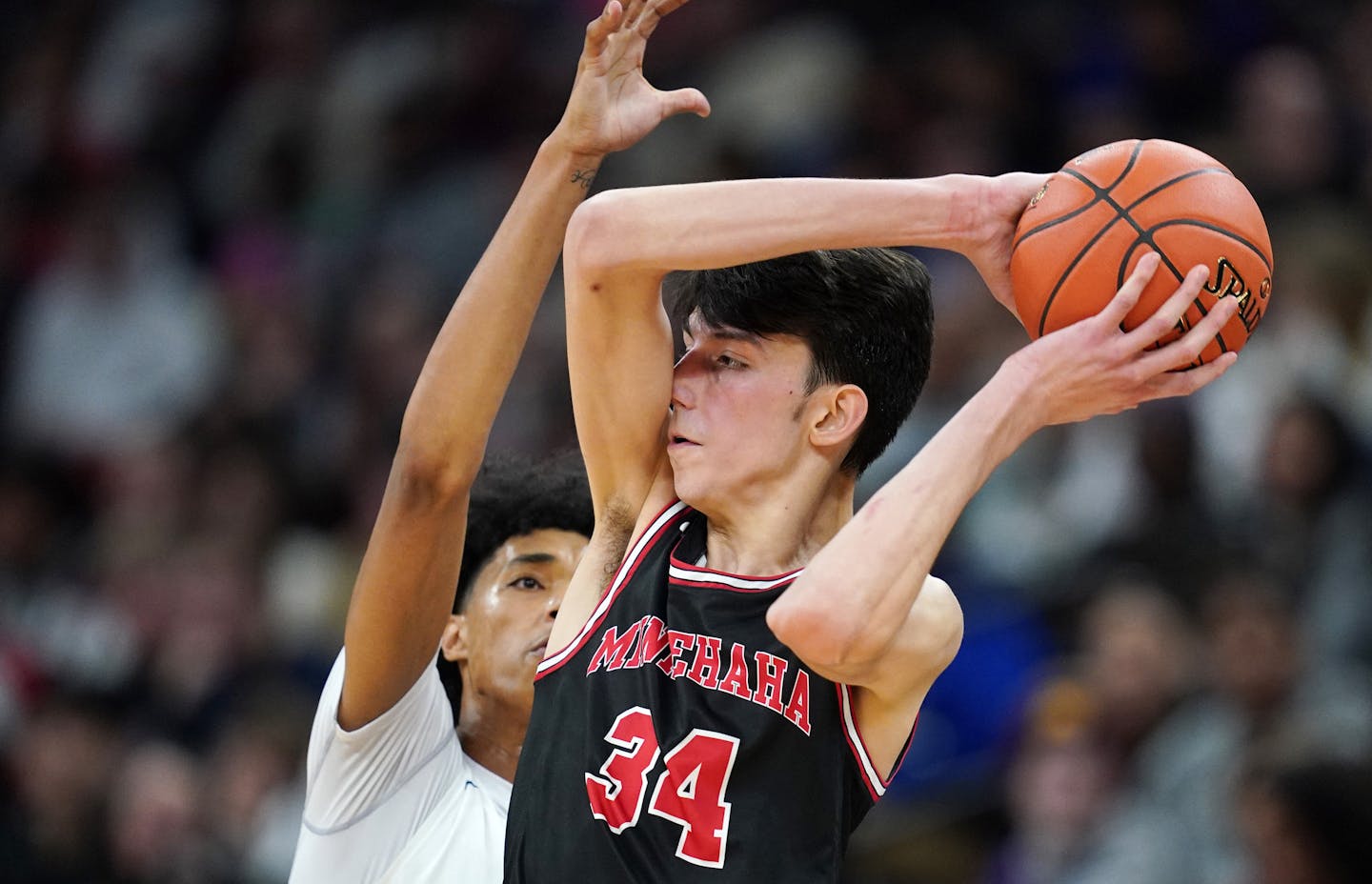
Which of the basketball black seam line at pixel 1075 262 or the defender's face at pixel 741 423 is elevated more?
the basketball black seam line at pixel 1075 262

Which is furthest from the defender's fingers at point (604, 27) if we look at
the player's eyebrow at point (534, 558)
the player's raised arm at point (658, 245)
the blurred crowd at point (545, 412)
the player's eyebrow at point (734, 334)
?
the blurred crowd at point (545, 412)

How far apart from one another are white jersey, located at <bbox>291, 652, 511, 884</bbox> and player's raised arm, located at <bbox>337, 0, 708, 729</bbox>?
151mm

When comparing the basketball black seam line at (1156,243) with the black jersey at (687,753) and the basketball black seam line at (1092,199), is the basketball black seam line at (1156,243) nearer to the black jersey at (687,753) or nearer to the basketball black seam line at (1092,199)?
the basketball black seam line at (1092,199)

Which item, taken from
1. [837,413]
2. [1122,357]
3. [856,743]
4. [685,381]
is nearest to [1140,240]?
[1122,357]

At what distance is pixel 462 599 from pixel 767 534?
49.5 inches

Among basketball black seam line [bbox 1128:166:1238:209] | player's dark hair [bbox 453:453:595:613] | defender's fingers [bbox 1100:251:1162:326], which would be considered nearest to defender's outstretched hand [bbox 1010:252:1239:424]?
defender's fingers [bbox 1100:251:1162:326]

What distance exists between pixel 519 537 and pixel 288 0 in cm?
872

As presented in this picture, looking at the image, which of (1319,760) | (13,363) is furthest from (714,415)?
(13,363)

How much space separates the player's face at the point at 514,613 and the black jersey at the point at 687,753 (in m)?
0.78

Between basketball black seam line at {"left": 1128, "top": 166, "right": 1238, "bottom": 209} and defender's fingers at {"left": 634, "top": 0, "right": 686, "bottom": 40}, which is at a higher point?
defender's fingers at {"left": 634, "top": 0, "right": 686, "bottom": 40}

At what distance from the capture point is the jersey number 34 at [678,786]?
3.14 meters

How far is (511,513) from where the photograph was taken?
4.47 m

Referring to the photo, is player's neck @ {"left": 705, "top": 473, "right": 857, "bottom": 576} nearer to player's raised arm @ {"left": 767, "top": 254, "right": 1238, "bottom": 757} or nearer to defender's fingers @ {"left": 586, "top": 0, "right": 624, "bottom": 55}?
player's raised arm @ {"left": 767, "top": 254, "right": 1238, "bottom": 757}

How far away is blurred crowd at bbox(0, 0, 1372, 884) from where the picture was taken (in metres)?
6.42
